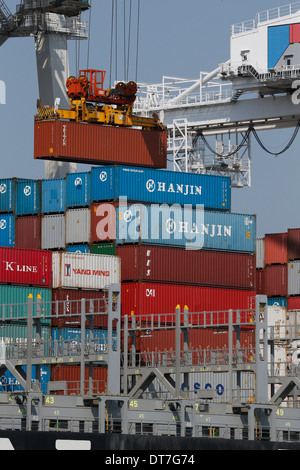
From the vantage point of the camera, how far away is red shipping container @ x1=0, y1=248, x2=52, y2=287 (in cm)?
4806

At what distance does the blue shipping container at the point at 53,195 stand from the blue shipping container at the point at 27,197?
0.99 feet

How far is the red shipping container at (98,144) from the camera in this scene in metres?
60.5

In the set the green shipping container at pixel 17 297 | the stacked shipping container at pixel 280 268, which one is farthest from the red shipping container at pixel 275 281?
the green shipping container at pixel 17 297

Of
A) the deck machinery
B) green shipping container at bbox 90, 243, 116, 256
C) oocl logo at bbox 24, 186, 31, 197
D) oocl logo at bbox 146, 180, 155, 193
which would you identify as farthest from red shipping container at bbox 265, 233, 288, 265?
the deck machinery

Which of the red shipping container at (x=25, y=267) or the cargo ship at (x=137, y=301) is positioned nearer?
the cargo ship at (x=137, y=301)

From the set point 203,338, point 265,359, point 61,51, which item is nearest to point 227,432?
point 265,359

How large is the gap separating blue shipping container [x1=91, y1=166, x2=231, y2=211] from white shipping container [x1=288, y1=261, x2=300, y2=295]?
518 cm

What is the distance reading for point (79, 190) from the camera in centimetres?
5422

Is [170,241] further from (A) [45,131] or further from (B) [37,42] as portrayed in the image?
(B) [37,42]

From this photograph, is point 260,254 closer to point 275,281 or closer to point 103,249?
point 275,281

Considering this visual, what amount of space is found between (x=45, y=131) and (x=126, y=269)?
12319mm

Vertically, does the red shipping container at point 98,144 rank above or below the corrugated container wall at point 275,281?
above

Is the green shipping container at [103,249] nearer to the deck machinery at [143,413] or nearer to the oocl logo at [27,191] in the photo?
the oocl logo at [27,191]

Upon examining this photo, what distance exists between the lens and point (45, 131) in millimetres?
61000
